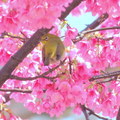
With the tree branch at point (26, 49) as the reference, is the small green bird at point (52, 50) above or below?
above

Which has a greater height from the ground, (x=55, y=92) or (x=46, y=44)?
(x=46, y=44)

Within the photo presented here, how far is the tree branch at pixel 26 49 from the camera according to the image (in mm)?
1647

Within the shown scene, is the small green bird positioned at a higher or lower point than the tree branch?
higher

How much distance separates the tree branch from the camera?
1647mm

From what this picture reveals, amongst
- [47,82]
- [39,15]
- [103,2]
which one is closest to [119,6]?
[103,2]

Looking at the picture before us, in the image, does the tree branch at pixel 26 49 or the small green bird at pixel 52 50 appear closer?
the tree branch at pixel 26 49

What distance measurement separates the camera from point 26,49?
177 centimetres

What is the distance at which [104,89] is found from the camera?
86.6 inches

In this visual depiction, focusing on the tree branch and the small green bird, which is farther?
the small green bird

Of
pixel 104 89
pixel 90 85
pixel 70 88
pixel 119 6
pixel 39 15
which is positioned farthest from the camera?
pixel 104 89

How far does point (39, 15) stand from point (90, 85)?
0.71 metres

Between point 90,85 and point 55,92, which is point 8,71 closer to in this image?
point 55,92

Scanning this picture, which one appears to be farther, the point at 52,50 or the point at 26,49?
the point at 52,50

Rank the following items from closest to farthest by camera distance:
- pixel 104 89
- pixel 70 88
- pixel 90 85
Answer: pixel 70 88 → pixel 90 85 → pixel 104 89
